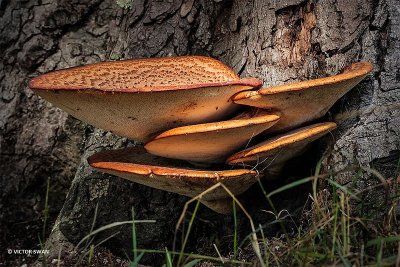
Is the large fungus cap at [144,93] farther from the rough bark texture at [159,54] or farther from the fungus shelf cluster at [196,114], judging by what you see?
the rough bark texture at [159,54]

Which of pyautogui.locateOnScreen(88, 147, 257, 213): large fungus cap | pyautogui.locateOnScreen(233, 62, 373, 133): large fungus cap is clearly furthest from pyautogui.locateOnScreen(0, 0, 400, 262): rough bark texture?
pyautogui.locateOnScreen(88, 147, 257, 213): large fungus cap

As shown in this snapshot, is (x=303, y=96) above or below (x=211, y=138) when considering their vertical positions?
above

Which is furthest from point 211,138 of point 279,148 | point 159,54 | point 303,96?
point 159,54

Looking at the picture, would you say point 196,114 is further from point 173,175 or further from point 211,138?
point 173,175

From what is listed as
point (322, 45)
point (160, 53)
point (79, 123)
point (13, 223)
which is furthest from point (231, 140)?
point (13, 223)

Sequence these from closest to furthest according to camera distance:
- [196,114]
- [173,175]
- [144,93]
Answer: [144,93], [173,175], [196,114]

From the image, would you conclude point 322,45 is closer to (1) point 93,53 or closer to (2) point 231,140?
(2) point 231,140

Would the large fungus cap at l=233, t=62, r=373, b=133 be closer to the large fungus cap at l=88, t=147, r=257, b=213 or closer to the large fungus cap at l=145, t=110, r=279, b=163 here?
the large fungus cap at l=145, t=110, r=279, b=163
